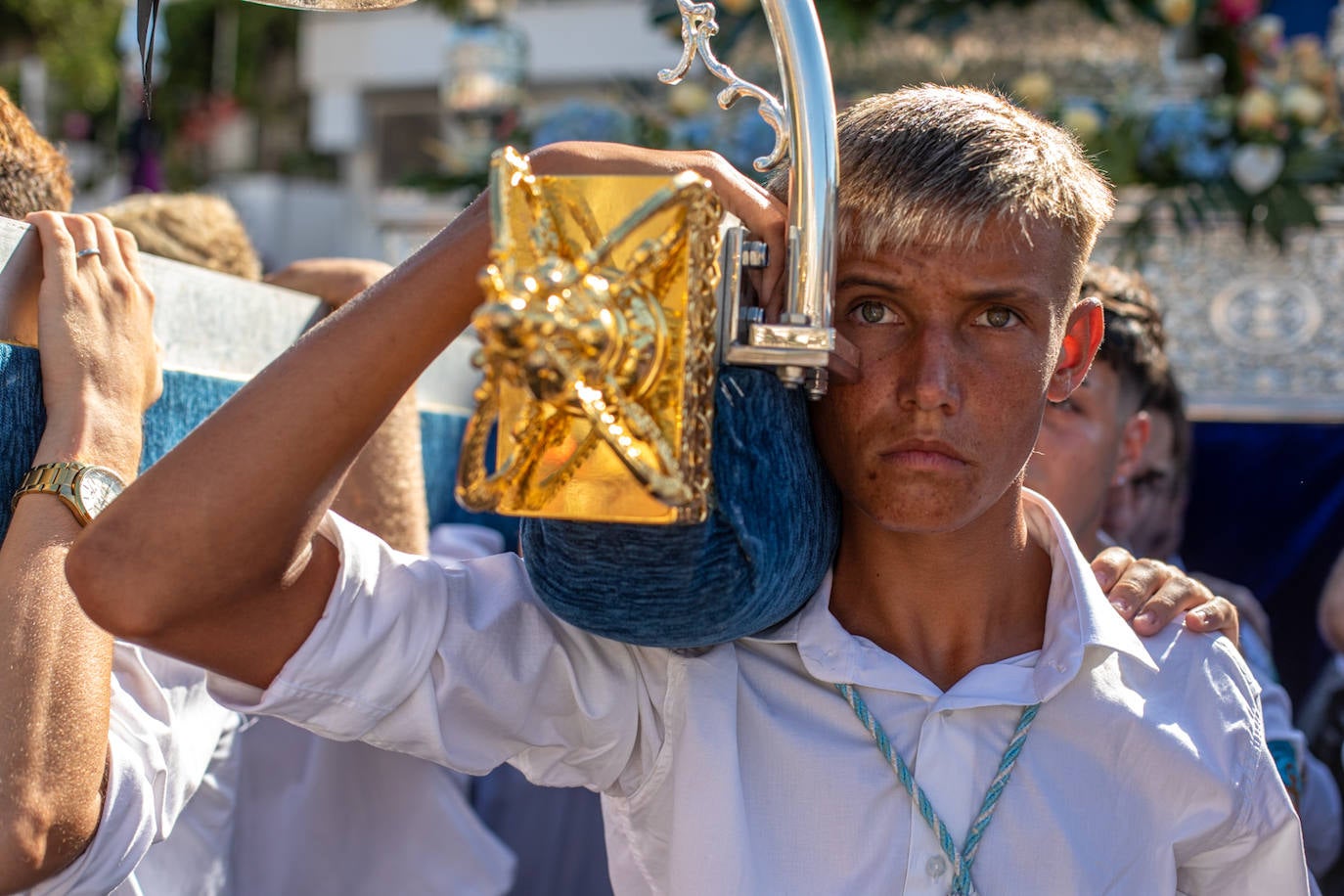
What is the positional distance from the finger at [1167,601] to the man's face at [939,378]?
0.98ft

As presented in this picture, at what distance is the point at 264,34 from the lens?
Result: 30.9 feet

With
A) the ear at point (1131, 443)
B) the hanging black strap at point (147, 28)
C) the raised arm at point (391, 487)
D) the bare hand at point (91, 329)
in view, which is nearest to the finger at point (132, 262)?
the bare hand at point (91, 329)

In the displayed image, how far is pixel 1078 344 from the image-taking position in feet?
4.99

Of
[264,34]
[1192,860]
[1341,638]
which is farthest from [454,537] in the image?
[264,34]

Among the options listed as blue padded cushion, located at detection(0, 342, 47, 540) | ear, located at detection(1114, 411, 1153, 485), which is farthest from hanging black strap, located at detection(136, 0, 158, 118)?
ear, located at detection(1114, 411, 1153, 485)

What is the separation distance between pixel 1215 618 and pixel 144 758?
1219mm

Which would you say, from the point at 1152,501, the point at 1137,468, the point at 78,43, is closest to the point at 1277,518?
the point at 1152,501

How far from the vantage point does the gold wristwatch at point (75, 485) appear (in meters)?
1.30

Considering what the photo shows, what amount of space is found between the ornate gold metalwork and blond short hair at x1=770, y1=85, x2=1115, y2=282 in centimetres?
32

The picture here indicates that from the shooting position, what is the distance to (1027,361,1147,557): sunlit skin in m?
2.14

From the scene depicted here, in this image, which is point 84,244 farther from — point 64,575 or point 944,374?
point 944,374

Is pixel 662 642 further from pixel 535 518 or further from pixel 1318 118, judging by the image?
pixel 1318 118

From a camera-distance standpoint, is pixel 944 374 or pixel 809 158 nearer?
pixel 809 158

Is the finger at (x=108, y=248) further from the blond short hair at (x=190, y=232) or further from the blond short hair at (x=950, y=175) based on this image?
the blond short hair at (x=950, y=175)
